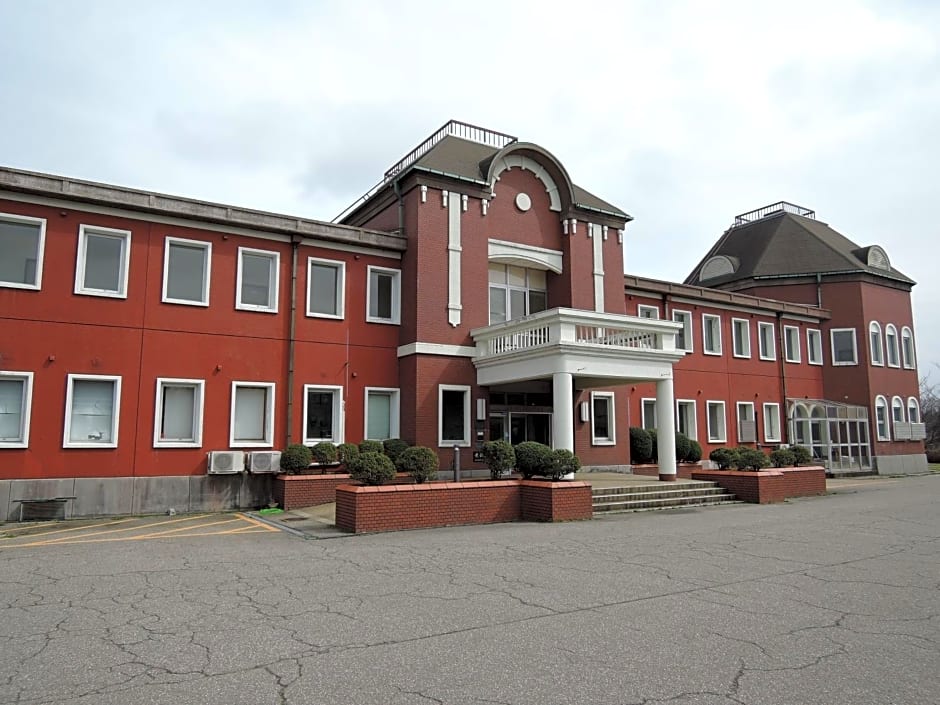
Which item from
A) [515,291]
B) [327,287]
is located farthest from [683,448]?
[327,287]

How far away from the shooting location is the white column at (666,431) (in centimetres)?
2002

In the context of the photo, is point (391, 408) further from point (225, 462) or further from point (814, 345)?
point (814, 345)

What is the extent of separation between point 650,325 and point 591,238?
16.8 ft

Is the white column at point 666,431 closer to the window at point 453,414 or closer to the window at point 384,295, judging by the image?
the window at point 453,414

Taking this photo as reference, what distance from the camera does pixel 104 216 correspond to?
1731 centimetres

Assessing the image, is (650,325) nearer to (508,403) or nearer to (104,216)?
(508,403)

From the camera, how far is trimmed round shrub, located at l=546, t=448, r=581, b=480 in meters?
15.2

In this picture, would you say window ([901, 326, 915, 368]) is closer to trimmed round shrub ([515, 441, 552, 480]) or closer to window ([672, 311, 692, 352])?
window ([672, 311, 692, 352])

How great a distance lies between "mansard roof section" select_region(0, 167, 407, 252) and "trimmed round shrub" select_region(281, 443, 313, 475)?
5.99 m

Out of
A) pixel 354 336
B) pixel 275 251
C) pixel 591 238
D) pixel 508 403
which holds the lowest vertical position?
pixel 508 403

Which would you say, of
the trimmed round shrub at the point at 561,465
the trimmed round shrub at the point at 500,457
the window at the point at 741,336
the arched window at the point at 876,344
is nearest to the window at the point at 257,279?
the trimmed round shrub at the point at 500,457

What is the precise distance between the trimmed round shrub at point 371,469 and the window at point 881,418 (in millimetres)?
27794

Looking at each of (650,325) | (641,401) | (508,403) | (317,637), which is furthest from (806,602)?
(641,401)

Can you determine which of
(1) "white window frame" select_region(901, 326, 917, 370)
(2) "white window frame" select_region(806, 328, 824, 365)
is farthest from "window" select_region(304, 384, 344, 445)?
(1) "white window frame" select_region(901, 326, 917, 370)
